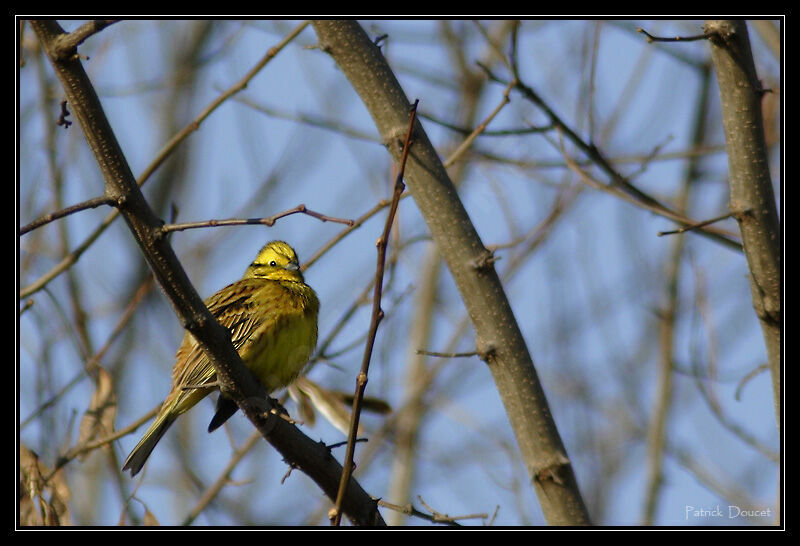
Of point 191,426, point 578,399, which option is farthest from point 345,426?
point 191,426

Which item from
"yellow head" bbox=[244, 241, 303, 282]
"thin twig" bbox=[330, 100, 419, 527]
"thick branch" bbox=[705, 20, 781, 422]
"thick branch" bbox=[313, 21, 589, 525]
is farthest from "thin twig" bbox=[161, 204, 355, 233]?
"yellow head" bbox=[244, 241, 303, 282]

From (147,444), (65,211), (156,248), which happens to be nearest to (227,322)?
(147,444)

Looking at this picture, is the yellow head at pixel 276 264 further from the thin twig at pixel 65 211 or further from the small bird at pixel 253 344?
the thin twig at pixel 65 211

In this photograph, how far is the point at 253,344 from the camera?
451cm

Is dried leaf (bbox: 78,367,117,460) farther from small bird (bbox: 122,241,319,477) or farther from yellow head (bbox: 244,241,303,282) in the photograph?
yellow head (bbox: 244,241,303,282)

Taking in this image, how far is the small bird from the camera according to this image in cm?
420

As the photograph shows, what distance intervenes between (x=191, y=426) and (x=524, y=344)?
6409 mm

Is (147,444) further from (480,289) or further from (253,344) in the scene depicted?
(480,289)

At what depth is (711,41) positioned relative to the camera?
3.35 m

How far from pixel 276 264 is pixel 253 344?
99cm

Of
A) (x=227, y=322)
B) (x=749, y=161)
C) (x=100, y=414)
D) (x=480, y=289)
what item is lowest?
(x=100, y=414)

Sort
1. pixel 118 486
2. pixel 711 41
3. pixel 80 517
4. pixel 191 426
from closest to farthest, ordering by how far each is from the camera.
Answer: pixel 711 41 → pixel 118 486 → pixel 80 517 → pixel 191 426

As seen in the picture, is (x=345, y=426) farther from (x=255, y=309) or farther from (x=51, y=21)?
(x=51, y=21)

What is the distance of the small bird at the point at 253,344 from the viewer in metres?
4.20
